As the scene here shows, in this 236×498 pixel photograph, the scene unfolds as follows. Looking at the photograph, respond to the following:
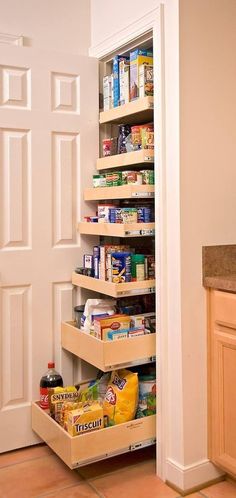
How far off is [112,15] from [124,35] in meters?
0.20

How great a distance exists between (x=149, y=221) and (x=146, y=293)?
1.02ft

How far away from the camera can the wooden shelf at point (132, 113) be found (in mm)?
2121

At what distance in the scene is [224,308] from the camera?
198cm

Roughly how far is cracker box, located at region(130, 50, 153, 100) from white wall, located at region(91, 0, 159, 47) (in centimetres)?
15

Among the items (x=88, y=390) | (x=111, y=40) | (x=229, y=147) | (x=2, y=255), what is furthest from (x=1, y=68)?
(x=88, y=390)

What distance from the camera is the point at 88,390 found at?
7.37 ft

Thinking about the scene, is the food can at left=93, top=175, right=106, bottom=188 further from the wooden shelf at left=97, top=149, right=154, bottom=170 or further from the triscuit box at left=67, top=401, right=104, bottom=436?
the triscuit box at left=67, top=401, right=104, bottom=436

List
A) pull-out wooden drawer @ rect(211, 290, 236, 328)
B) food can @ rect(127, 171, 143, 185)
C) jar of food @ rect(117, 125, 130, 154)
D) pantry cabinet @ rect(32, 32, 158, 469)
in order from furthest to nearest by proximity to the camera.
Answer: jar of food @ rect(117, 125, 130, 154) → food can @ rect(127, 171, 143, 185) → pantry cabinet @ rect(32, 32, 158, 469) → pull-out wooden drawer @ rect(211, 290, 236, 328)

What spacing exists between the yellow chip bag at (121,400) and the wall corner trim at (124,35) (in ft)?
4.84

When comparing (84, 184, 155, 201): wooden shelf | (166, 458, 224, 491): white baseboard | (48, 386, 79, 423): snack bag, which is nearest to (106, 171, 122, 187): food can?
(84, 184, 155, 201): wooden shelf

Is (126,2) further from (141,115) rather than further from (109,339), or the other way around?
(109,339)

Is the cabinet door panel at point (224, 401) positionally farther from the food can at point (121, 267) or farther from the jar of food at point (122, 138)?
the jar of food at point (122, 138)

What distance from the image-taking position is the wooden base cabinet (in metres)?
1.96

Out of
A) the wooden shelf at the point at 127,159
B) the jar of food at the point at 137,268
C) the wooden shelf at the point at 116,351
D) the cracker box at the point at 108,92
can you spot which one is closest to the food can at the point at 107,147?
the wooden shelf at the point at 127,159
